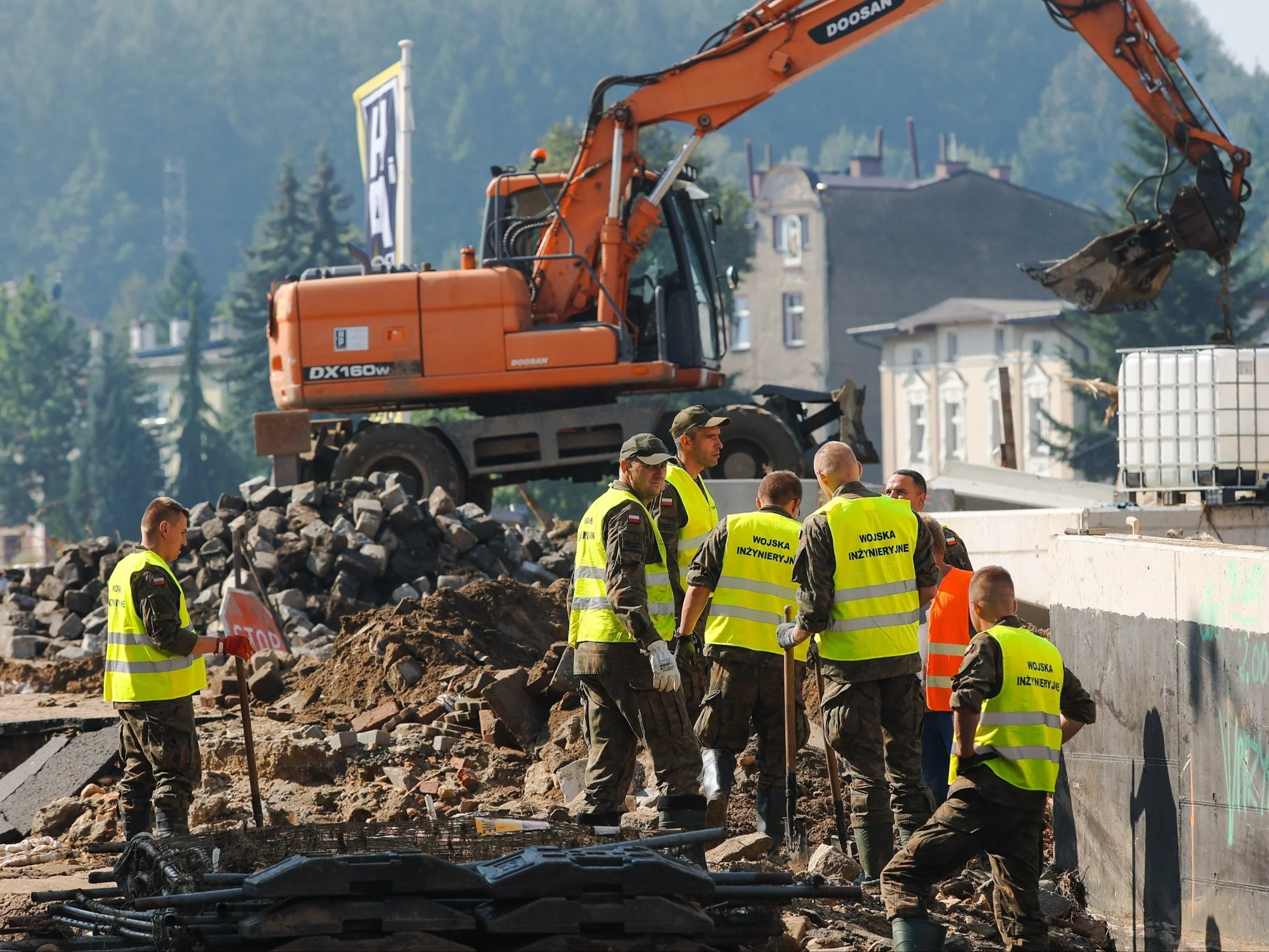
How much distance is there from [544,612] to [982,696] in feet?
25.4

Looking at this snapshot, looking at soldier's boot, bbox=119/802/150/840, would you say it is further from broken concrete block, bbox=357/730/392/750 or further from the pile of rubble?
the pile of rubble

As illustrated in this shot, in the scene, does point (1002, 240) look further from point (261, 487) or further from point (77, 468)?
point (261, 487)

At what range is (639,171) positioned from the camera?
1798cm

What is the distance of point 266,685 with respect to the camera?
41.6 ft

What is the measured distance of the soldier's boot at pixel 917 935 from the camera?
661 centimetres

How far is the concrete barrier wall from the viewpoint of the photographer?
697cm

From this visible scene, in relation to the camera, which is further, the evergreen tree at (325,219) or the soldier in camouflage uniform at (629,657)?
the evergreen tree at (325,219)

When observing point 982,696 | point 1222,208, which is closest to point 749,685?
point 982,696

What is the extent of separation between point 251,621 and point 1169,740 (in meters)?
8.48

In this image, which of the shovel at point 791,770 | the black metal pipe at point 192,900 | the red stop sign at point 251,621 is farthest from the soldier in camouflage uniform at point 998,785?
the red stop sign at point 251,621

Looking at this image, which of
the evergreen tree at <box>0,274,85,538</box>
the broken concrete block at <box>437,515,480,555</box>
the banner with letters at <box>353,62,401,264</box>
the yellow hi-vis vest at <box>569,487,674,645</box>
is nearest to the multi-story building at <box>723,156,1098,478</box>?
the evergreen tree at <box>0,274,85,538</box>

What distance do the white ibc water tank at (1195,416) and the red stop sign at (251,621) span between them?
6612 mm

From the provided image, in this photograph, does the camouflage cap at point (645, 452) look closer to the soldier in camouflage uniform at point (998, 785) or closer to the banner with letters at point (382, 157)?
the soldier in camouflage uniform at point (998, 785)

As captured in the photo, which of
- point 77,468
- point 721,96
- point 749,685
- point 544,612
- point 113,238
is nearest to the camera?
point 749,685
